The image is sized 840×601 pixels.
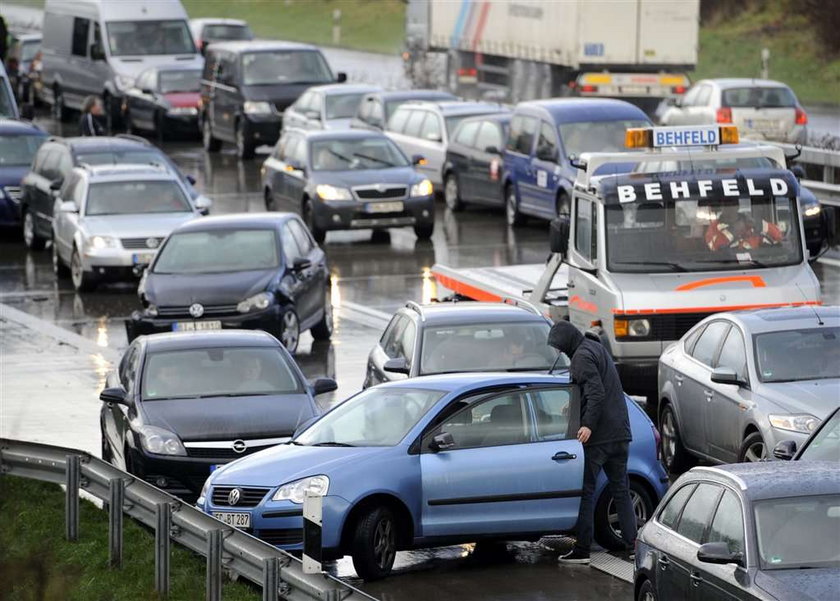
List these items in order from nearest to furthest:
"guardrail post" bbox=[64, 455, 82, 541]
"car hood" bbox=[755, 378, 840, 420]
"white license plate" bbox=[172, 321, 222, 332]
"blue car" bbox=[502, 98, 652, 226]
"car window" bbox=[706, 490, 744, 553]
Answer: "car window" bbox=[706, 490, 744, 553] → "guardrail post" bbox=[64, 455, 82, 541] → "car hood" bbox=[755, 378, 840, 420] → "white license plate" bbox=[172, 321, 222, 332] → "blue car" bbox=[502, 98, 652, 226]

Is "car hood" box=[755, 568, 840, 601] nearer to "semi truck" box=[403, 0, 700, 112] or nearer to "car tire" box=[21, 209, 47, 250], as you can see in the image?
"car tire" box=[21, 209, 47, 250]

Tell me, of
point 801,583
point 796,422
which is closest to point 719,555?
point 801,583

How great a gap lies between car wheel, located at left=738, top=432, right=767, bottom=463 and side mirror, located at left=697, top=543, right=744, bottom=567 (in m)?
5.18

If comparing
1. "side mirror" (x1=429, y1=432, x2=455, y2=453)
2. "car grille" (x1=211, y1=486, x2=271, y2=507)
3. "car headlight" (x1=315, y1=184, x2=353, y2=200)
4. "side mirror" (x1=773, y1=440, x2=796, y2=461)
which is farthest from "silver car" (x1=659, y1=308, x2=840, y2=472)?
"car headlight" (x1=315, y1=184, x2=353, y2=200)

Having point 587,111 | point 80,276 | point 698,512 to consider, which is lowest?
point 80,276

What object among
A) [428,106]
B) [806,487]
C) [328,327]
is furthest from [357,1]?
[806,487]

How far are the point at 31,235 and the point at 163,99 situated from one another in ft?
44.1

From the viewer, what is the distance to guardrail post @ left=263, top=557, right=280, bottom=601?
1085cm

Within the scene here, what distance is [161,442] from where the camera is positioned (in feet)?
51.4

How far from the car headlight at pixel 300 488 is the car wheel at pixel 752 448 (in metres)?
3.51

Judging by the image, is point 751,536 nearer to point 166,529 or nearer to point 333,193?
point 166,529

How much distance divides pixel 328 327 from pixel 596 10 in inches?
823

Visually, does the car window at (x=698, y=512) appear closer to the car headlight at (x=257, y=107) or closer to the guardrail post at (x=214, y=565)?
the guardrail post at (x=214, y=565)

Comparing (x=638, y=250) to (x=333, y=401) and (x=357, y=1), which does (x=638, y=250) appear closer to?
(x=333, y=401)
